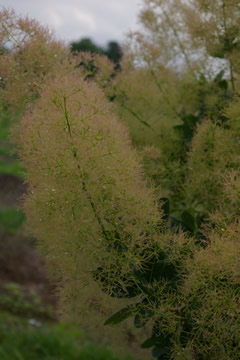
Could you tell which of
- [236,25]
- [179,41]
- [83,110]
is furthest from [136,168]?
[179,41]

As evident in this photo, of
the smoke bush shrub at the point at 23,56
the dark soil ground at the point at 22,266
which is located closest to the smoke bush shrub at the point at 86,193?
the smoke bush shrub at the point at 23,56

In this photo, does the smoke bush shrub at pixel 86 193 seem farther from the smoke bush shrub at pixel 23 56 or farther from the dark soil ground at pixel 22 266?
the dark soil ground at pixel 22 266

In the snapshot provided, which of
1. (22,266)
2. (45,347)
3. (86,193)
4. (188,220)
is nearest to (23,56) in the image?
(86,193)

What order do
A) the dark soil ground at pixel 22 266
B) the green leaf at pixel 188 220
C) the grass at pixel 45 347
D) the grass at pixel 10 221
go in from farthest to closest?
the grass at pixel 10 221 < the dark soil ground at pixel 22 266 < the grass at pixel 45 347 < the green leaf at pixel 188 220

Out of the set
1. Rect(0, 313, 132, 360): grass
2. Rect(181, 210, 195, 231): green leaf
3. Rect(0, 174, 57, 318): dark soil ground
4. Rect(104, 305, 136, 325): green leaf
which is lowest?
Rect(0, 174, 57, 318): dark soil ground

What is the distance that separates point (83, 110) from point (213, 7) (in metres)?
0.51

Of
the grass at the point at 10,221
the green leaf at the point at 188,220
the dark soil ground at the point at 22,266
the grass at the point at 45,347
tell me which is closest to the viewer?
the green leaf at the point at 188,220

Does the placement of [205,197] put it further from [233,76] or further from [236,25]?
[236,25]

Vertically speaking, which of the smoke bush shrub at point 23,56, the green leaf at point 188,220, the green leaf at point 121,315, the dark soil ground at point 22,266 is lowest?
the dark soil ground at point 22,266

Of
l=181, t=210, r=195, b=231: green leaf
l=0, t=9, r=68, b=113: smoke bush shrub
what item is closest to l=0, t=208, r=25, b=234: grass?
l=0, t=9, r=68, b=113: smoke bush shrub

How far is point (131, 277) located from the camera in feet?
2.47

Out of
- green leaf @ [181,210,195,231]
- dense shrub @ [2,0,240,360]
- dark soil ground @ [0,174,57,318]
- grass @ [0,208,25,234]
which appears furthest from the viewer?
grass @ [0,208,25,234]

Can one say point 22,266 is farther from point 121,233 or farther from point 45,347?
point 121,233

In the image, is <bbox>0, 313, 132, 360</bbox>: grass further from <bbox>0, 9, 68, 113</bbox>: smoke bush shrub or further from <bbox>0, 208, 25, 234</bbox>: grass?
<bbox>0, 208, 25, 234</bbox>: grass
